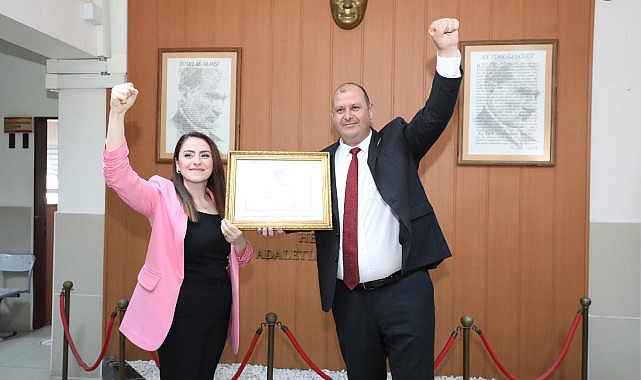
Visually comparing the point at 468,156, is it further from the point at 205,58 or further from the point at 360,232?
the point at 205,58

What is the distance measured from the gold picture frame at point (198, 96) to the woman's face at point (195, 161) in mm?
1386

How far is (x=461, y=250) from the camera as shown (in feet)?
11.2

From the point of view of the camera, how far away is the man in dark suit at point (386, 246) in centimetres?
204

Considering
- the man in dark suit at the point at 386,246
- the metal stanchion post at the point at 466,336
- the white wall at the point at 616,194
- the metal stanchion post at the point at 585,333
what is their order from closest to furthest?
the man in dark suit at the point at 386,246, the metal stanchion post at the point at 466,336, the metal stanchion post at the point at 585,333, the white wall at the point at 616,194

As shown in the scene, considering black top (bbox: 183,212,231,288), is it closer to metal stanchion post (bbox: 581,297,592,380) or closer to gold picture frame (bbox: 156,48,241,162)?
gold picture frame (bbox: 156,48,241,162)

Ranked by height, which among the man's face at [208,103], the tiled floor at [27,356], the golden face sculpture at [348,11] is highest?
the golden face sculpture at [348,11]

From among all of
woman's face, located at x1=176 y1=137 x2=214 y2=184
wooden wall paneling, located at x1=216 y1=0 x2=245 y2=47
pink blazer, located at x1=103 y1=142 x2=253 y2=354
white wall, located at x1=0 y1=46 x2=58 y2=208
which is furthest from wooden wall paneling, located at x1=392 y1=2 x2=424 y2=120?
white wall, located at x1=0 y1=46 x2=58 y2=208

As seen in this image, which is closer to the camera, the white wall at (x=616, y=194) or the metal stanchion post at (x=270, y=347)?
the metal stanchion post at (x=270, y=347)

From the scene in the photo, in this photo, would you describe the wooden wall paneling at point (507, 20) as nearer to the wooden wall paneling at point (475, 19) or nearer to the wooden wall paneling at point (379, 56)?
the wooden wall paneling at point (475, 19)

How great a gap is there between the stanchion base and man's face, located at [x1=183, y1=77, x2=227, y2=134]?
181cm

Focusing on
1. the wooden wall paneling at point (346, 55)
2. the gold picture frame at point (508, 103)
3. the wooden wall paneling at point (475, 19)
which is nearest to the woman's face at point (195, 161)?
the wooden wall paneling at point (346, 55)

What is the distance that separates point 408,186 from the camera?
6.98 ft

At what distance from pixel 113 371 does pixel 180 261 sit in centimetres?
204

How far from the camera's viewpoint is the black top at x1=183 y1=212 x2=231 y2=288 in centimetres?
208
